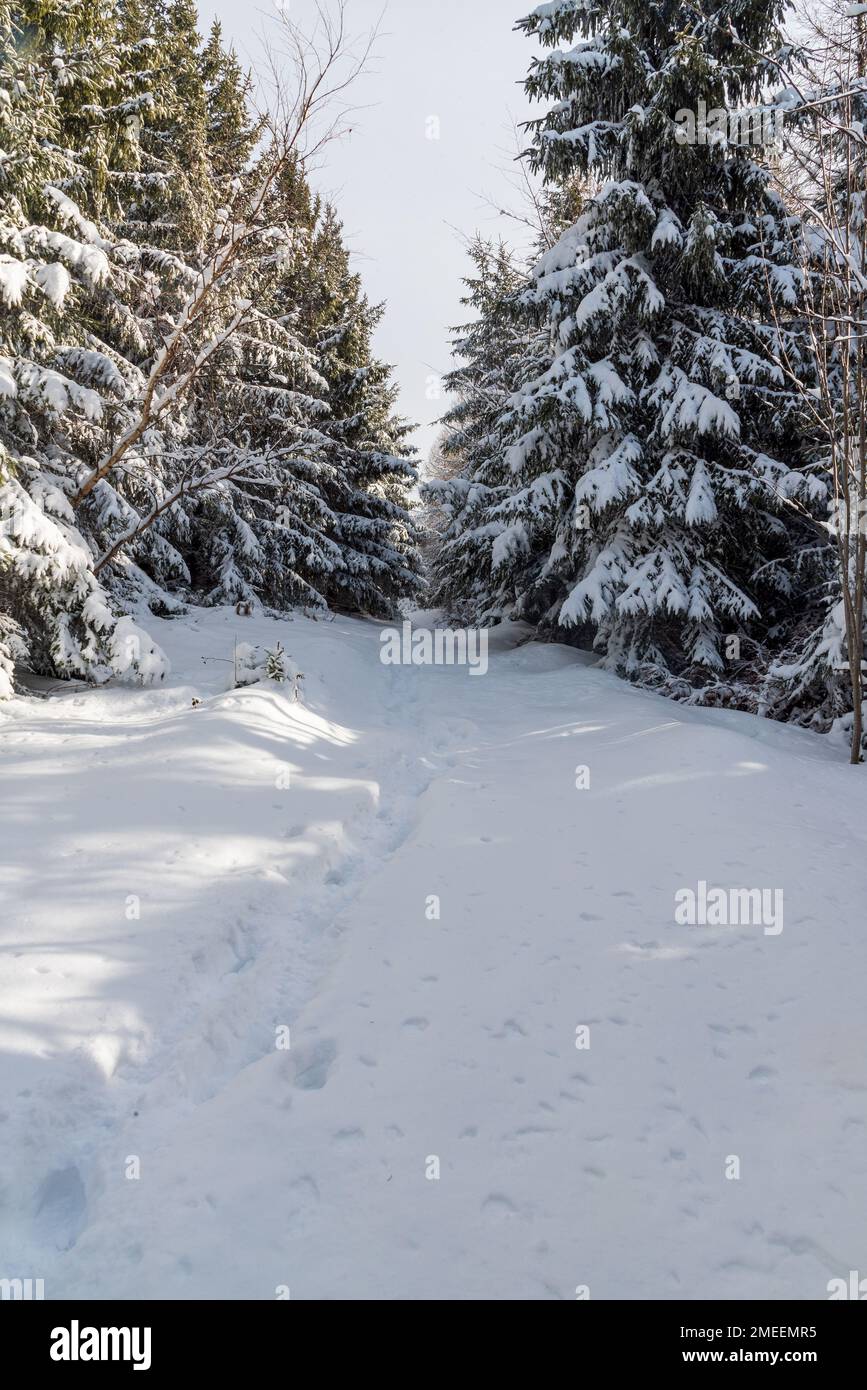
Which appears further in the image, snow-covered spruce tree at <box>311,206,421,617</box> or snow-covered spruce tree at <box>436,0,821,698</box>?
snow-covered spruce tree at <box>311,206,421,617</box>

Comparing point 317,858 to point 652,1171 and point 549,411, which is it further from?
point 549,411

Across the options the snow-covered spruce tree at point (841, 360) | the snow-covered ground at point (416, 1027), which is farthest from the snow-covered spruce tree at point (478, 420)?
the snow-covered ground at point (416, 1027)

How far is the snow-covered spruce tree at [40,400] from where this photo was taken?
720 centimetres

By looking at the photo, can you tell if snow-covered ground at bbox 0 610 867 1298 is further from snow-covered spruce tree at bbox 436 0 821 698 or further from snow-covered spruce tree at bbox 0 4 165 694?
snow-covered spruce tree at bbox 436 0 821 698

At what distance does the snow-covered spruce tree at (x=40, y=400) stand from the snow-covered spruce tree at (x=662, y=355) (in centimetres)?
643

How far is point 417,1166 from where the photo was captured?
2.95m

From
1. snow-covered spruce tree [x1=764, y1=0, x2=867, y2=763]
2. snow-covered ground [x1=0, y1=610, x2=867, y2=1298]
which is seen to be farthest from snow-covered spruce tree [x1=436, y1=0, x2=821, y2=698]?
snow-covered ground [x1=0, y1=610, x2=867, y2=1298]

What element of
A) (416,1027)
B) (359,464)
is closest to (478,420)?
(359,464)

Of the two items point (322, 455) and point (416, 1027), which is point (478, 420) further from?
point (416, 1027)

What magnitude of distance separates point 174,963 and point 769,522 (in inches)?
430

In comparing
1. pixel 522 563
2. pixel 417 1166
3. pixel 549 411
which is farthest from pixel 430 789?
pixel 522 563

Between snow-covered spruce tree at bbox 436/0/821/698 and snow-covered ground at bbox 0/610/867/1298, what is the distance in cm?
451

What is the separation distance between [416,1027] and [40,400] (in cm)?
767

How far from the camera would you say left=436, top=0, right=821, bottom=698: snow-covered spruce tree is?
10.5 metres
